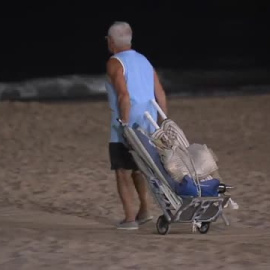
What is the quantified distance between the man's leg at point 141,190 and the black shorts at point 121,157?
0.41 ft

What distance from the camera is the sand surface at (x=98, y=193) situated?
659 centimetres

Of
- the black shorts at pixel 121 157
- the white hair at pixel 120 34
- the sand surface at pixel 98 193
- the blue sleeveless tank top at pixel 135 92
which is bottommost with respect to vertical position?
the sand surface at pixel 98 193

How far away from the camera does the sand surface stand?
6.59 meters

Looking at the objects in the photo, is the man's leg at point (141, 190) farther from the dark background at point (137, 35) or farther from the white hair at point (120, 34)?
the dark background at point (137, 35)

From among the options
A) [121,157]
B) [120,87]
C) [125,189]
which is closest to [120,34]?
[120,87]

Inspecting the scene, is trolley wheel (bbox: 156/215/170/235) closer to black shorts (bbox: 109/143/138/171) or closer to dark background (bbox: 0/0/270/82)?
black shorts (bbox: 109/143/138/171)

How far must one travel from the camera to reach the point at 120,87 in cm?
773

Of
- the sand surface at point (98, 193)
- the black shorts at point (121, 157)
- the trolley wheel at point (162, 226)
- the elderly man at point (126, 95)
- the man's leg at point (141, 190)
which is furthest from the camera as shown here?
the man's leg at point (141, 190)

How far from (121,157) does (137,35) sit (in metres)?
7.46

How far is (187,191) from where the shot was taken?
24.6 ft

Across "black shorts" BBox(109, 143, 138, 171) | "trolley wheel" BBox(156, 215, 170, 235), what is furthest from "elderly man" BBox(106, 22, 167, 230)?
"trolley wheel" BBox(156, 215, 170, 235)

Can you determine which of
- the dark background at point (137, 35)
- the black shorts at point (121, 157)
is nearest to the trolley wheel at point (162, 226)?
the black shorts at point (121, 157)

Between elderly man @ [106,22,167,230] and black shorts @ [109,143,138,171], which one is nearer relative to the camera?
elderly man @ [106,22,167,230]

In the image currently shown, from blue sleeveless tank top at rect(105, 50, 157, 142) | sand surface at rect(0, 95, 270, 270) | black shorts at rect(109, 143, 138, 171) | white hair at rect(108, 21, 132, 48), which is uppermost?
white hair at rect(108, 21, 132, 48)
